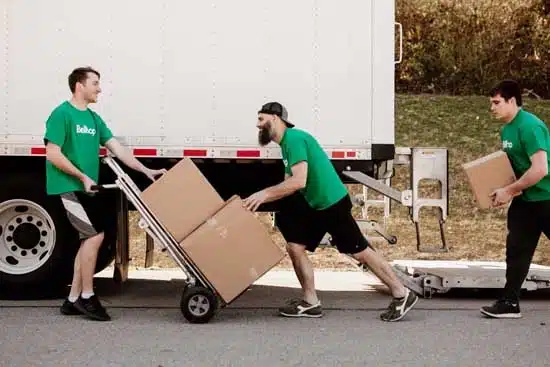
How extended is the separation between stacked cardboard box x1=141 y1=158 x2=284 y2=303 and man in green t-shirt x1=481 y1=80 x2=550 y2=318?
1762 mm

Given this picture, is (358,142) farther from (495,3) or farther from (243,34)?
(495,3)

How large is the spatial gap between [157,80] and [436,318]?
3.06m

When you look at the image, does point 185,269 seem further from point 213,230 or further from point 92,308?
point 92,308

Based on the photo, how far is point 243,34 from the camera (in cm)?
868

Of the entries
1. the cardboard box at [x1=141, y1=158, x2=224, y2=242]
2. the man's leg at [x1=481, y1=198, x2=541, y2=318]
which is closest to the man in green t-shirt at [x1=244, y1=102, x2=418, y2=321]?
the cardboard box at [x1=141, y1=158, x2=224, y2=242]

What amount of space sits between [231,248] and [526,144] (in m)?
2.33

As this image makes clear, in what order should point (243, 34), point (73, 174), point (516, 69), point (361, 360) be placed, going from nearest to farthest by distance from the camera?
point (361, 360)
point (73, 174)
point (243, 34)
point (516, 69)

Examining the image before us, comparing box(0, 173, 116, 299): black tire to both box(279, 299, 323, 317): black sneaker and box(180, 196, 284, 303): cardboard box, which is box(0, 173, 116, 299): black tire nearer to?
box(180, 196, 284, 303): cardboard box

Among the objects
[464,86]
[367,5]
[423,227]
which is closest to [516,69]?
[464,86]

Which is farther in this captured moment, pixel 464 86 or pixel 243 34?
pixel 464 86

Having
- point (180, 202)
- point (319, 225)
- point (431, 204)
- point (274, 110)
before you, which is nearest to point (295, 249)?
point (319, 225)

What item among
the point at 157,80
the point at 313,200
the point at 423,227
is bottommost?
the point at 423,227

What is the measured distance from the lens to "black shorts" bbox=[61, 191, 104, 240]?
7762mm

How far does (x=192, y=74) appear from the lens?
870cm
